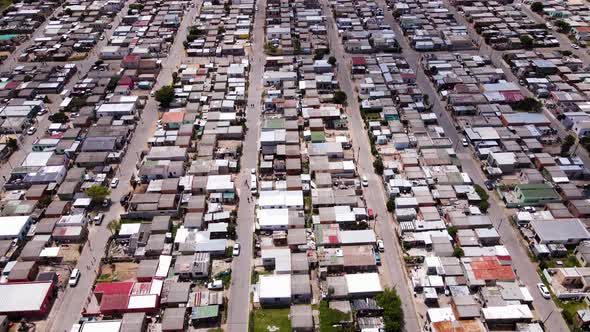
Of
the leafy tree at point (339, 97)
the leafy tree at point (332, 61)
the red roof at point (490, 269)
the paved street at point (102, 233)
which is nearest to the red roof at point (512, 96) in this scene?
the leafy tree at point (339, 97)

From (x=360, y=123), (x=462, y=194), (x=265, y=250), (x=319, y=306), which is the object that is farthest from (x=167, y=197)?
(x=462, y=194)

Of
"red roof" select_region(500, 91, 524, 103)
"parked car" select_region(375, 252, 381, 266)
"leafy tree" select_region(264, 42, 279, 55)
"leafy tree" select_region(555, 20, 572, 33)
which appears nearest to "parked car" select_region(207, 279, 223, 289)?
→ "parked car" select_region(375, 252, 381, 266)

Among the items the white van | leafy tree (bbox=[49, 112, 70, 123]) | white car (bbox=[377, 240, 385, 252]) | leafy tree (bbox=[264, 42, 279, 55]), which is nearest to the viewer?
white car (bbox=[377, 240, 385, 252])

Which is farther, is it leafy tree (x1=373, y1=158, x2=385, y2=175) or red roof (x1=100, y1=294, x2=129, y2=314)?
leafy tree (x1=373, y1=158, x2=385, y2=175)

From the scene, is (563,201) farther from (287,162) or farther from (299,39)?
(299,39)

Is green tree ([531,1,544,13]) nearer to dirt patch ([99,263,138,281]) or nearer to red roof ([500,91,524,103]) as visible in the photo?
red roof ([500,91,524,103])

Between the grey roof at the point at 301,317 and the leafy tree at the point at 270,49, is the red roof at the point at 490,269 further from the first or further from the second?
the leafy tree at the point at 270,49

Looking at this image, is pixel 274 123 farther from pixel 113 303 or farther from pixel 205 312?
pixel 113 303
